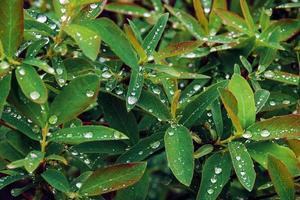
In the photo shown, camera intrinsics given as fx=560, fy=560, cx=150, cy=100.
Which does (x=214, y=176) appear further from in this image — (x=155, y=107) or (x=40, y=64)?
(x=40, y=64)

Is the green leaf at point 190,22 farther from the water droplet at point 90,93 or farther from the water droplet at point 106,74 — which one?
the water droplet at point 90,93

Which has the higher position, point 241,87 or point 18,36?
point 18,36

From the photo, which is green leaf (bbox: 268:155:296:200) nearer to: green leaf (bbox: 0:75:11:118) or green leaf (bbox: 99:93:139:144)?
green leaf (bbox: 99:93:139:144)

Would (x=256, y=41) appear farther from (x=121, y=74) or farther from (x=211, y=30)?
(x=121, y=74)

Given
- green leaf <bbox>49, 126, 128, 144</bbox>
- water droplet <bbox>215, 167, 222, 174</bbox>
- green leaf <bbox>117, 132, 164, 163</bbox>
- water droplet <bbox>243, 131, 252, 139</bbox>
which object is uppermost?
green leaf <bbox>49, 126, 128, 144</bbox>

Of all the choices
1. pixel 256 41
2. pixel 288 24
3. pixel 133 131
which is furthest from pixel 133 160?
pixel 288 24

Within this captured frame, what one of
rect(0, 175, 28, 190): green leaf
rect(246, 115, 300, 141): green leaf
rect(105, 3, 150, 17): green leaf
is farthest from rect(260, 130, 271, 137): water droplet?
rect(105, 3, 150, 17): green leaf
